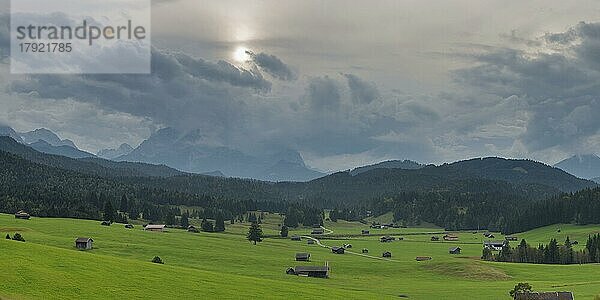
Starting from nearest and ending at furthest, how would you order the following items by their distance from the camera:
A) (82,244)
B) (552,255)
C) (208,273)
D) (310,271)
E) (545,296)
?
(545,296)
(208,273)
(310,271)
(82,244)
(552,255)

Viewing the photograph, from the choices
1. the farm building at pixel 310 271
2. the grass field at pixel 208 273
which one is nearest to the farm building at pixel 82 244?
the grass field at pixel 208 273

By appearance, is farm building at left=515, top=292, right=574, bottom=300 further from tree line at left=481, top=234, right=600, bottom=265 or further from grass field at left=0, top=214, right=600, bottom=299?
tree line at left=481, top=234, right=600, bottom=265

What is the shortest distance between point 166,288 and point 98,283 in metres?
8.36

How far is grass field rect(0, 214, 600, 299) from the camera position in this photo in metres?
72.2

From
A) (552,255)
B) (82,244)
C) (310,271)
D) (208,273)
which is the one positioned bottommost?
(552,255)

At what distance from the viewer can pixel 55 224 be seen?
17525cm

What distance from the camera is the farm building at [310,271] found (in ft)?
403

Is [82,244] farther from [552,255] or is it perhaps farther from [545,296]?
[552,255]

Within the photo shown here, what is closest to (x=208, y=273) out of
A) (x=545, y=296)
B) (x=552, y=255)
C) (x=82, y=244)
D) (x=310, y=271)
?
(x=310, y=271)

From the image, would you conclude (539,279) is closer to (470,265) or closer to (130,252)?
(470,265)

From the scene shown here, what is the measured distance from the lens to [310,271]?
404ft

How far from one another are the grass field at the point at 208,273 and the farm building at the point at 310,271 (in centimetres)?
219

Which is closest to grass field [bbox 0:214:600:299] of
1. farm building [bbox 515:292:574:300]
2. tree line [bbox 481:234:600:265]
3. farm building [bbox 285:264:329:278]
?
farm building [bbox 285:264:329:278]

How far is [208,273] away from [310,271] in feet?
108
